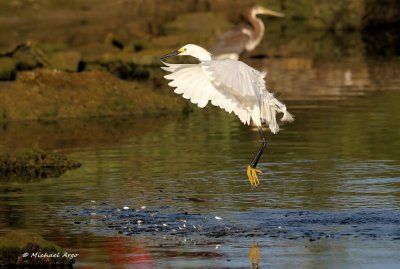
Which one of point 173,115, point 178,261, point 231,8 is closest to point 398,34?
point 231,8

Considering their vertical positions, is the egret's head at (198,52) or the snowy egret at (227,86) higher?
the egret's head at (198,52)

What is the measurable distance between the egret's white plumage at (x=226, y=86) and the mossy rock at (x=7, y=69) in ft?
47.5

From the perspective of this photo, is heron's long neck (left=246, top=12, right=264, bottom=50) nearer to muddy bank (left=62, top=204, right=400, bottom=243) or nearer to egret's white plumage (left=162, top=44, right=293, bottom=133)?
egret's white plumage (left=162, top=44, right=293, bottom=133)

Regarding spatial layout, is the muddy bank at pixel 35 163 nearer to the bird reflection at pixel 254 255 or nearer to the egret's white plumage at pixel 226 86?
the egret's white plumage at pixel 226 86

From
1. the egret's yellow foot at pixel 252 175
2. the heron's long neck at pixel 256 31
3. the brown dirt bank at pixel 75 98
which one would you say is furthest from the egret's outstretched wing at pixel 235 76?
the heron's long neck at pixel 256 31

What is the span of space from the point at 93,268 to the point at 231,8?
137ft

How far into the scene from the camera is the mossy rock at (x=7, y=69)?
2797cm

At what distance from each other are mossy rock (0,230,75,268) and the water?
24 cm

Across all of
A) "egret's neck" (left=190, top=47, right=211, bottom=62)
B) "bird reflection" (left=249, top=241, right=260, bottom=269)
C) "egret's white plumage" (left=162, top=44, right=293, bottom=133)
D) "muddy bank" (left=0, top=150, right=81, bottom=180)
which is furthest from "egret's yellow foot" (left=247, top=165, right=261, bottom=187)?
"muddy bank" (left=0, top=150, right=81, bottom=180)

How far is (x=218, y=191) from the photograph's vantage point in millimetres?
14039

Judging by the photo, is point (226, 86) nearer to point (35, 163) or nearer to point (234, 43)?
point (35, 163)

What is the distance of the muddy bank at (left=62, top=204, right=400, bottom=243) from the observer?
37.0 feet

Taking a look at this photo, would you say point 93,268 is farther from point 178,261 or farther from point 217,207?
point 217,207

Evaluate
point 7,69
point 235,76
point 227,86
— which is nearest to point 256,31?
point 7,69
